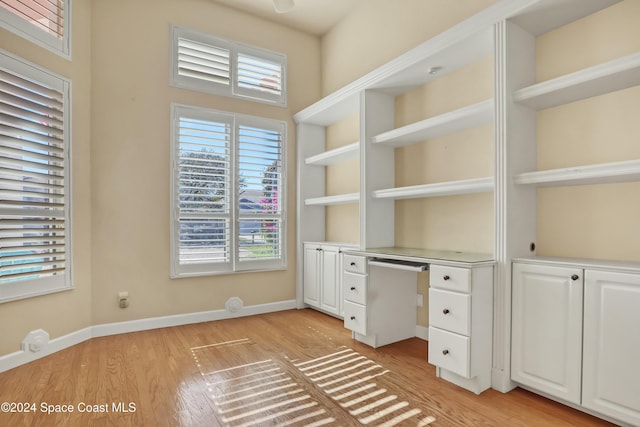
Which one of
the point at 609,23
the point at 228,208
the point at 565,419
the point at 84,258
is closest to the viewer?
the point at 565,419

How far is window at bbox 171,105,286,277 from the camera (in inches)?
149

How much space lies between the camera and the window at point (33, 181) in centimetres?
263

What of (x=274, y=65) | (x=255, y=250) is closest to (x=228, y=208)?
(x=255, y=250)

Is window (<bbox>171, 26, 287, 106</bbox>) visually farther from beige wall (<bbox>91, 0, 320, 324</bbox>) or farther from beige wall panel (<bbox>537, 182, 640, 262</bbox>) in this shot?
beige wall panel (<bbox>537, 182, 640, 262</bbox>)

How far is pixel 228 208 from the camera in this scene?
4.00 metres

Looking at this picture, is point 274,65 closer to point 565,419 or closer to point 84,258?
point 84,258

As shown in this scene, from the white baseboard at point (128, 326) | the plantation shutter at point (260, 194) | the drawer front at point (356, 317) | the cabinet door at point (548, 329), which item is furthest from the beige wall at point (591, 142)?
the white baseboard at point (128, 326)

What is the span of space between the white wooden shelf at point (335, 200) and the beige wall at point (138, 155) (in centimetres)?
128

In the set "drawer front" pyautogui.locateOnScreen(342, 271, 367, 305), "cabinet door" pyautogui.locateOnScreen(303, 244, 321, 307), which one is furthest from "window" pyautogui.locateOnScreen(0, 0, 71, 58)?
"drawer front" pyautogui.locateOnScreen(342, 271, 367, 305)

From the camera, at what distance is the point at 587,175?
192 centimetres

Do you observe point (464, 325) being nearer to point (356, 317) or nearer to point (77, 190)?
point (356, 317)

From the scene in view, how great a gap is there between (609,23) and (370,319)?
8.65ft

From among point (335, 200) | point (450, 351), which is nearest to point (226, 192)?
point (335, 200)

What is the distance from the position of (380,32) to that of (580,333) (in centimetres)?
332
